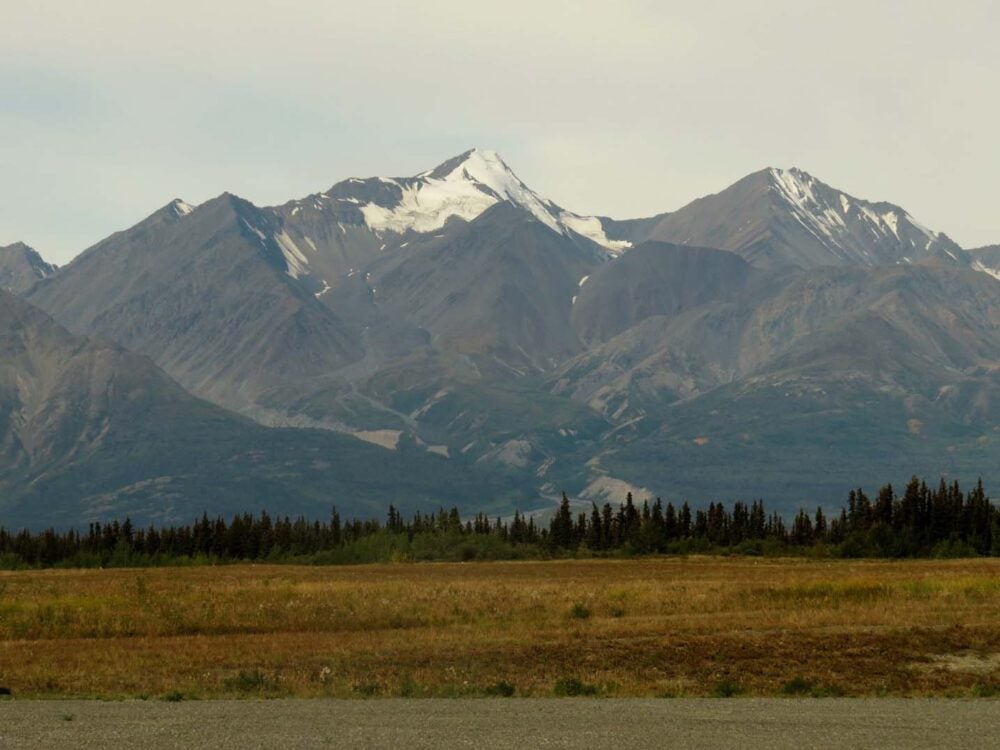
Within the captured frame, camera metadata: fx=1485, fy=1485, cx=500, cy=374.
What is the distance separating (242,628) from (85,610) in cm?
739

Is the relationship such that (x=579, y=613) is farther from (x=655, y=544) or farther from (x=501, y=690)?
(x=655, y=544)

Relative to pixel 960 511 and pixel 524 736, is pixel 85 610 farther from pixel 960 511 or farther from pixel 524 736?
pixel 960 511

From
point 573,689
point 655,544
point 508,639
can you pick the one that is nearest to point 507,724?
point 573,689

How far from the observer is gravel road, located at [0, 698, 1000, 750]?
96.5ft

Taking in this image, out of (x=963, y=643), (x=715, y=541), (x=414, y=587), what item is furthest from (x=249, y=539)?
(x=963, y=643)

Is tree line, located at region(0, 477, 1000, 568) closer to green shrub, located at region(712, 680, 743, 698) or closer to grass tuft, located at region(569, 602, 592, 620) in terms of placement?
grass tuft, located at region(569, 602, 592, 620)

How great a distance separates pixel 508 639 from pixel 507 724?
1697 centimetres

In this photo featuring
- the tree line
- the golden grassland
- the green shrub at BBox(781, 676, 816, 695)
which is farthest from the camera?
the tree line

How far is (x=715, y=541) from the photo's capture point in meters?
Result: 180

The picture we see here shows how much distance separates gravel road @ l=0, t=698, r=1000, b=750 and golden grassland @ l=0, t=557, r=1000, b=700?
2.32m

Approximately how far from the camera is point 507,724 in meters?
31.5

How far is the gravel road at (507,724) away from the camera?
29406 mm

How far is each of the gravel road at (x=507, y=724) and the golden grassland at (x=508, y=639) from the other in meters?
2.32

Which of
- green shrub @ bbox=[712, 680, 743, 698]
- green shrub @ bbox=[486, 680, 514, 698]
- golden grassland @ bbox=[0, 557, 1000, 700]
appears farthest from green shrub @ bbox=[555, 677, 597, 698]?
green shrub @ bbox=[712, 680, 743, 698]
